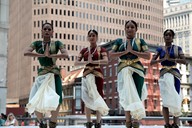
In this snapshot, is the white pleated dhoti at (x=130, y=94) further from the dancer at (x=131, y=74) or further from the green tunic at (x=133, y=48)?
the green tunic at (x=133, y=48)

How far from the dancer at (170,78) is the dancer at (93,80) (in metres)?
1.37

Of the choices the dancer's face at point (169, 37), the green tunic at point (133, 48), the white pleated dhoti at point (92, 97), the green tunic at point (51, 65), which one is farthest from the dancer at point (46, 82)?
the dancer's face at point (169, 37)

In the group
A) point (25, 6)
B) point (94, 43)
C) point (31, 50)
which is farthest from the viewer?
point (25, 6)

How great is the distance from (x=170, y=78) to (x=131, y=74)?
43.1 inches

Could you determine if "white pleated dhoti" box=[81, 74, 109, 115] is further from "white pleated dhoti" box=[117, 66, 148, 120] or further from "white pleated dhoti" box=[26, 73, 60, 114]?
"white pleated dhoti" box=[26, 73, 60, 114]

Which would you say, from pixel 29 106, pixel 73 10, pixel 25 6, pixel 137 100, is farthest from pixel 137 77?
pixel 25 6

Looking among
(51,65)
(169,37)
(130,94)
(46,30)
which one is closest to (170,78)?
(169,37)

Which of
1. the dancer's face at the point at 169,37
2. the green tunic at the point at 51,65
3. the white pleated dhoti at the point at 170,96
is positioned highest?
the dancer's face at the point at 169,37

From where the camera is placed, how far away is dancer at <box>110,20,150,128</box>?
7984 mm

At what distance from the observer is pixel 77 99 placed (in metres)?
86.5

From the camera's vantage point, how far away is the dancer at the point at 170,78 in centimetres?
863

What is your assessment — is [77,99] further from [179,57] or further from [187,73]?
[179,57]

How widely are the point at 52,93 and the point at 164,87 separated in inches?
105

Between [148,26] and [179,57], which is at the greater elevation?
[148,26]
